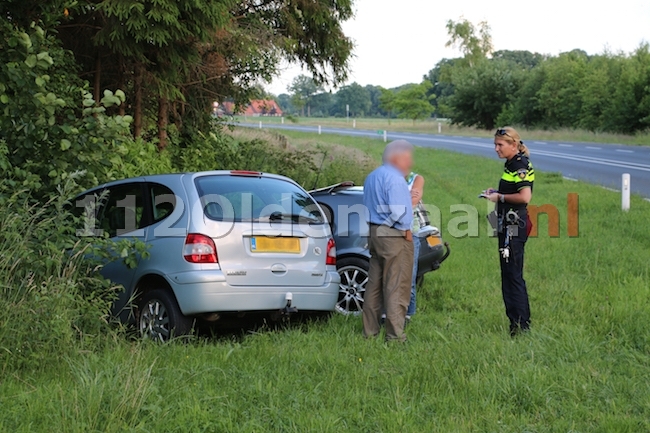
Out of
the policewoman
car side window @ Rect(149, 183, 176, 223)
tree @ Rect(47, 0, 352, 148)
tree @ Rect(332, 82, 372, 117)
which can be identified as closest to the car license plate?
car side window @ Rect(149, 183, 176, 223)

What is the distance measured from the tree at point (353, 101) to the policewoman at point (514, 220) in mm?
141332

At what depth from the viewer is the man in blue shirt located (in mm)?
6500

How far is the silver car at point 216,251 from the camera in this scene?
6.21 meters

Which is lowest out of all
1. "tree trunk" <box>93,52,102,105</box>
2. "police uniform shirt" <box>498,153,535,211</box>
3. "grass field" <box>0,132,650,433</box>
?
"grass field" <box>0,132,650,433</box>

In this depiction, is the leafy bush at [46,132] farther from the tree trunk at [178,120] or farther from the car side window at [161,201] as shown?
the tree trunk at [178,120]

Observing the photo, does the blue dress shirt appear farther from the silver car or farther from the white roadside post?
the white roadside post

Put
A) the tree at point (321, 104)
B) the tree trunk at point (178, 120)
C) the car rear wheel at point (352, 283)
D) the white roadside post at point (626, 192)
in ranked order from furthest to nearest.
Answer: the tree at point (321, 104)
the tree trunk at point (178, 120)
the white roadside post at point (626, 192)
the car rear wheel at point (352, 283)

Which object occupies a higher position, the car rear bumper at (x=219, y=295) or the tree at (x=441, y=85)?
the tree at (x=441, y=85)

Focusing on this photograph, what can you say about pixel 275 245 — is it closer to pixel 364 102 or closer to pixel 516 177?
pixel 516 177

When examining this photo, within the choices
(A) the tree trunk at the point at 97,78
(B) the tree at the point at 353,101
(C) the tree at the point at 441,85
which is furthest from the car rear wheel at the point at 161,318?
(B) the tree at the point at 353,101

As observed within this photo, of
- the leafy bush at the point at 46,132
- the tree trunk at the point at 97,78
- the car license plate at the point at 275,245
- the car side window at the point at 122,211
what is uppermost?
the tree trunk at the point at 97,78

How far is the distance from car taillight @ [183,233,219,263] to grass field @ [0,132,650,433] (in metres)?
0.70

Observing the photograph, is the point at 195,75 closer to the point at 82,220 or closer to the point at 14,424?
the point at 82,220

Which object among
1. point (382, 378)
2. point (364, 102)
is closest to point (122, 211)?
point (382, 378)
